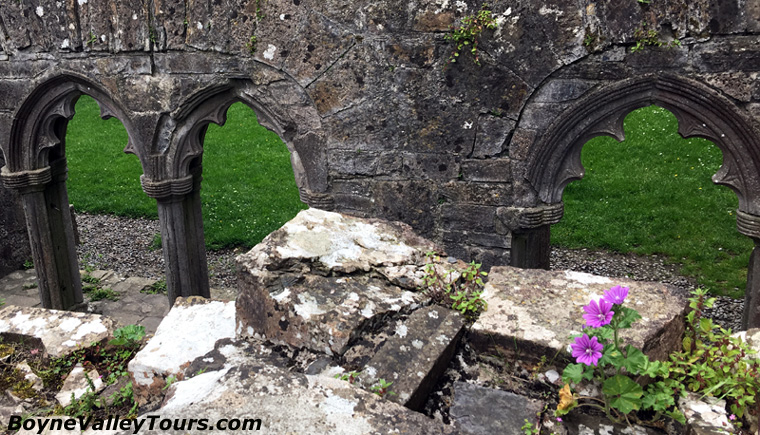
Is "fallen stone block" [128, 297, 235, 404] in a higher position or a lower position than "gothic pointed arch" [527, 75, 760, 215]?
lower

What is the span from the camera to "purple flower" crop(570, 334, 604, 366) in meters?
1.74

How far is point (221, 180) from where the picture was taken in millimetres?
12609

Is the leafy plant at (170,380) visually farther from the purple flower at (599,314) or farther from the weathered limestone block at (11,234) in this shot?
the weathered limestone block at (11,234)

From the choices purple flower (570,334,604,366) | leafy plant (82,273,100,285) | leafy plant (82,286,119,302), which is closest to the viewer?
purple flower (570,334,604,366)

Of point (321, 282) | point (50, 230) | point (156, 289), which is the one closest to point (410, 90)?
point (321, 282)

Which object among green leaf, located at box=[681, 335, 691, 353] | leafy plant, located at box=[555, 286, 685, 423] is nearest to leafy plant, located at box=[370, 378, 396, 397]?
leafy plant, located at box=[555, 286, 685, 423]

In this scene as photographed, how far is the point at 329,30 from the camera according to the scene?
15.1 ft

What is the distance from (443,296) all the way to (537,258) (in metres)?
2.52

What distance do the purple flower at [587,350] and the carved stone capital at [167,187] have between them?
186 inches

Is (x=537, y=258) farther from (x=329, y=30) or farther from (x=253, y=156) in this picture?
(x=253, y=156)

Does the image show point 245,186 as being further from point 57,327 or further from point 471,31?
point 57,327

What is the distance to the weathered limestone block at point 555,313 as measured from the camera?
198 cm

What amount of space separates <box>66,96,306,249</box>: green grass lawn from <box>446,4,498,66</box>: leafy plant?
20.8 ft

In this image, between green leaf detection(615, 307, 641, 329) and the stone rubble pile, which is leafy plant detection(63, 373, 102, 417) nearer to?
the stone rubble pile
